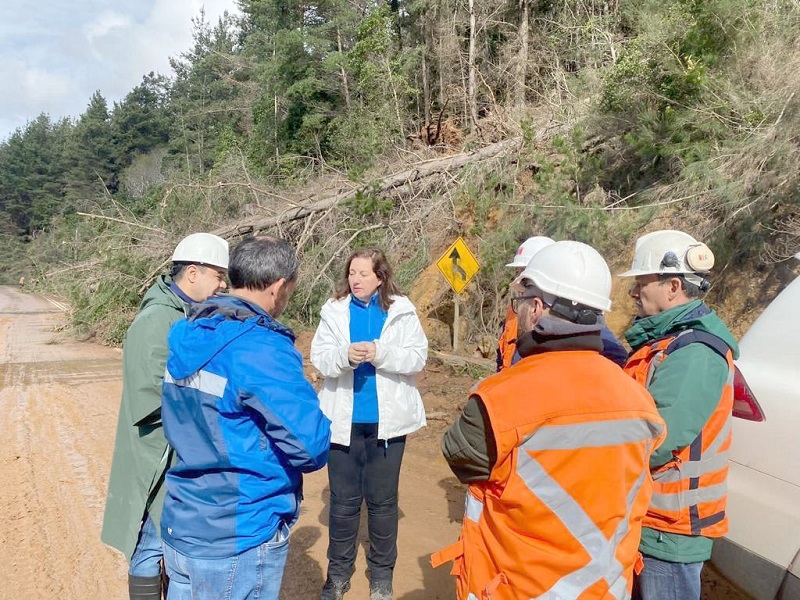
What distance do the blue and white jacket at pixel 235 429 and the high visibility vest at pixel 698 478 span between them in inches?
47.1

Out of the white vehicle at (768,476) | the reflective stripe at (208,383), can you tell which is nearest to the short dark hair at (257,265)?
the reflective stripe at (208,383)

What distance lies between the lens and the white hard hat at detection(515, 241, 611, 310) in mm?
1708

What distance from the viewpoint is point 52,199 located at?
4803 centimetres

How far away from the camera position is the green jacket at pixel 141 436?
250 cm

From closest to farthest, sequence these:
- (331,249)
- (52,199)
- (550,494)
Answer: (550,494) → (331,249) → (52,199)

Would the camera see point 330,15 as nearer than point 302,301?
No

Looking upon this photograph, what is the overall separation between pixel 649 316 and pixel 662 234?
1.07 ft

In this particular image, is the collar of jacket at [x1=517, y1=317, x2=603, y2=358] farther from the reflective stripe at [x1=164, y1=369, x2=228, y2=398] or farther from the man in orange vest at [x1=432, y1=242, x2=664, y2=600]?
the reflective stripe at [x1=164, y1=369, x2=228, y2=398]

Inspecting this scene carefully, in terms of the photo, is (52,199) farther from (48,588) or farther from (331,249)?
(48,588)

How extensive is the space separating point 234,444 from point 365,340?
5.53 feet

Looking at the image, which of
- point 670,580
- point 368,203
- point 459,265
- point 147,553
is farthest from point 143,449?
point 368,203

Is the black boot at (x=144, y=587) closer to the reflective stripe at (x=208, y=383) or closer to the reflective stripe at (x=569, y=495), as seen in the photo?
the reflective stripe at (x=208, y=383)

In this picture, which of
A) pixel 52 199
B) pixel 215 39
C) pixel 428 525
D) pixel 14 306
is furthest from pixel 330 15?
pixel 52 199

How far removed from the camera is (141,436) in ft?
8.36
